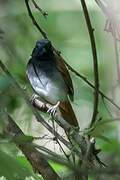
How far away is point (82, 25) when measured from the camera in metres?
4.53

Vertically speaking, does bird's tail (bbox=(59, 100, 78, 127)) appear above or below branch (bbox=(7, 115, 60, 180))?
above

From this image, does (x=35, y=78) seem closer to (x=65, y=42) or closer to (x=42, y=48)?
(x=42, y=48)

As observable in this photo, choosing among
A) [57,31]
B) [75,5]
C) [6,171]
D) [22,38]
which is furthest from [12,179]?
[57,31]

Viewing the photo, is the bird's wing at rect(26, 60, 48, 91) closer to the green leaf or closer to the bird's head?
the bird's head

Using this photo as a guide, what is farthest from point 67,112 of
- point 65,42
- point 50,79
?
point 65,42

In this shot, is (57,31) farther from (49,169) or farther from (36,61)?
(49,169)

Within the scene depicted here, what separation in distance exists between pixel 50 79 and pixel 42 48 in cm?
22

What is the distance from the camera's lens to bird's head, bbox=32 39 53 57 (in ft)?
7.95

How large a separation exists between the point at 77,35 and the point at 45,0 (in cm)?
68

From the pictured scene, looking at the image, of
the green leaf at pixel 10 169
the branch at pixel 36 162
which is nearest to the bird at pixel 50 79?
the branch at pixel 36 162

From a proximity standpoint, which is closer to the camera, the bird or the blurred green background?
the blurred green background

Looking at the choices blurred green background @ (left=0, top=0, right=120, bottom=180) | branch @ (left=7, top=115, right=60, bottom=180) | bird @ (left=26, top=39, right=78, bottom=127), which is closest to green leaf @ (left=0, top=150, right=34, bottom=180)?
branch @ (left=7, top=115, right=60, bottom=180)

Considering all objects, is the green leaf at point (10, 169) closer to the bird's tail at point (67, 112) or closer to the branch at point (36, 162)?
the branch at point (36, 162)

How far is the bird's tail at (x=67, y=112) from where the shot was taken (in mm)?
2432
